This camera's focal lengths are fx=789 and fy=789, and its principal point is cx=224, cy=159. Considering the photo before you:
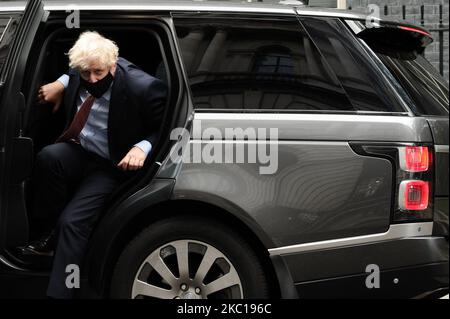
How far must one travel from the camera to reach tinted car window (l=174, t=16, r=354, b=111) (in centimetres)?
385

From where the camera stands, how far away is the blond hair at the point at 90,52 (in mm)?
4059

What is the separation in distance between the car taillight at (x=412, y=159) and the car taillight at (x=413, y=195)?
0.06m

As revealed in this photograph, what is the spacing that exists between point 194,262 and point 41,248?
893 mm

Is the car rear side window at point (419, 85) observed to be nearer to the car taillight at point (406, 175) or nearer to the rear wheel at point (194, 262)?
the car taillight at point (406, 175)

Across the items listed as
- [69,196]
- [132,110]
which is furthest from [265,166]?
[69,196]

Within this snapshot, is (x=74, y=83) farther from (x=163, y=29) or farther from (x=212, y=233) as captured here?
(x=212, y=233)

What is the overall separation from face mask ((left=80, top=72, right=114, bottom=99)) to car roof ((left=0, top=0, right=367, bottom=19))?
367 mm

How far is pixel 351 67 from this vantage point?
12.7 ft

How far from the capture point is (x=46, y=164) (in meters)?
4.14

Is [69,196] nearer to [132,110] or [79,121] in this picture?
[79,121]

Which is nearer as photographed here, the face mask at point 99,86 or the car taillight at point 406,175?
the car taillight at point 406,175

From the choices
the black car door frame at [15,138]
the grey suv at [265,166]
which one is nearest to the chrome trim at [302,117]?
the grey suv at [265,166]
